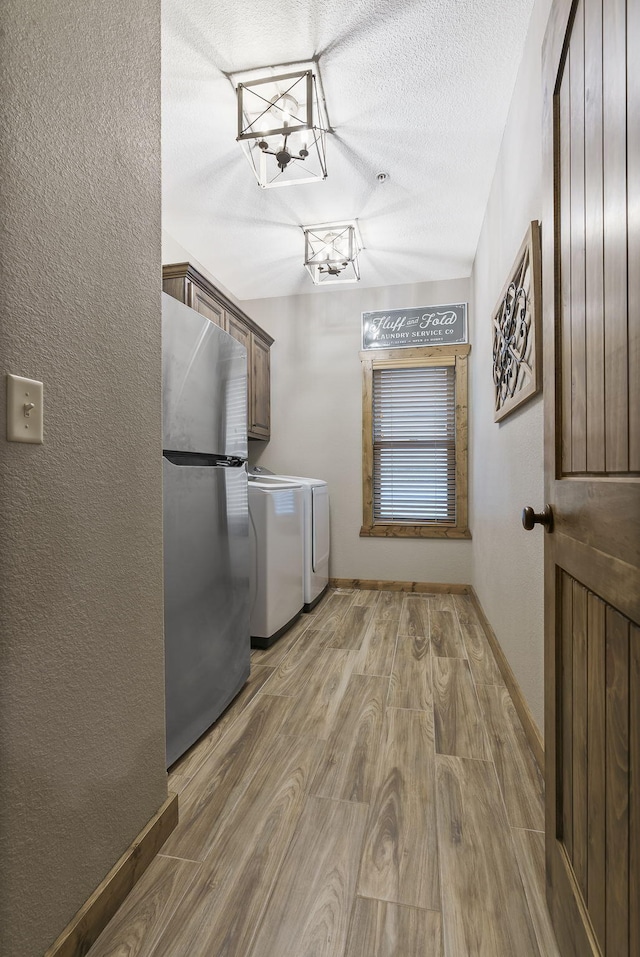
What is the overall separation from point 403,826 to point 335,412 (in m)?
3.21

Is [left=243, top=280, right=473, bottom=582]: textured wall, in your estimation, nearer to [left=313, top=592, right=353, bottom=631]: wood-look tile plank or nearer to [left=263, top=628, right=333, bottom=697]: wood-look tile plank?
[left=313, top=592, right=353, bottom=631]: wood-look tile plank

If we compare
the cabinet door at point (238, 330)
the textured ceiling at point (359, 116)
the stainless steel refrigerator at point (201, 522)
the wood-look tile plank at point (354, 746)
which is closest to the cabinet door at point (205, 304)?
the cabinet door at point (238, 330)

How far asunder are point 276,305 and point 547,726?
3.98 m

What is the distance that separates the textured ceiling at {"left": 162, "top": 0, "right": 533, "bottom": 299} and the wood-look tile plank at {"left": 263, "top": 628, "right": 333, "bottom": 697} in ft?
8.77

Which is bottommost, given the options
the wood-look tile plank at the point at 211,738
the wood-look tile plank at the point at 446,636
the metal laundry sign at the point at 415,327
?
the wood-look tile plank at the point at 211,738

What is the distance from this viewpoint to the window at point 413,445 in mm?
3836

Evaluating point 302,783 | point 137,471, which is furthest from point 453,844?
point 137,471

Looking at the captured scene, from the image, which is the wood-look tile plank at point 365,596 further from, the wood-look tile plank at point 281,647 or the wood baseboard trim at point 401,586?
the wood-look tile plank at point 281,647

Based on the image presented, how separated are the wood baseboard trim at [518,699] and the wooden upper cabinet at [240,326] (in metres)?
2.30

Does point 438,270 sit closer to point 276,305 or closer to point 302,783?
point 276,305

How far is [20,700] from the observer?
787 mm

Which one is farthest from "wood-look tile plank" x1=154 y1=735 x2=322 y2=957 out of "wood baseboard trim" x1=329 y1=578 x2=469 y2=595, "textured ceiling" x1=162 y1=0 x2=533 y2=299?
"textured ceiling" x1=162 y1=0 x2=533 y2=299

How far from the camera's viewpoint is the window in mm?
3836

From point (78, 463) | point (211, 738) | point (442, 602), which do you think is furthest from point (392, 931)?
point (442, 602)
